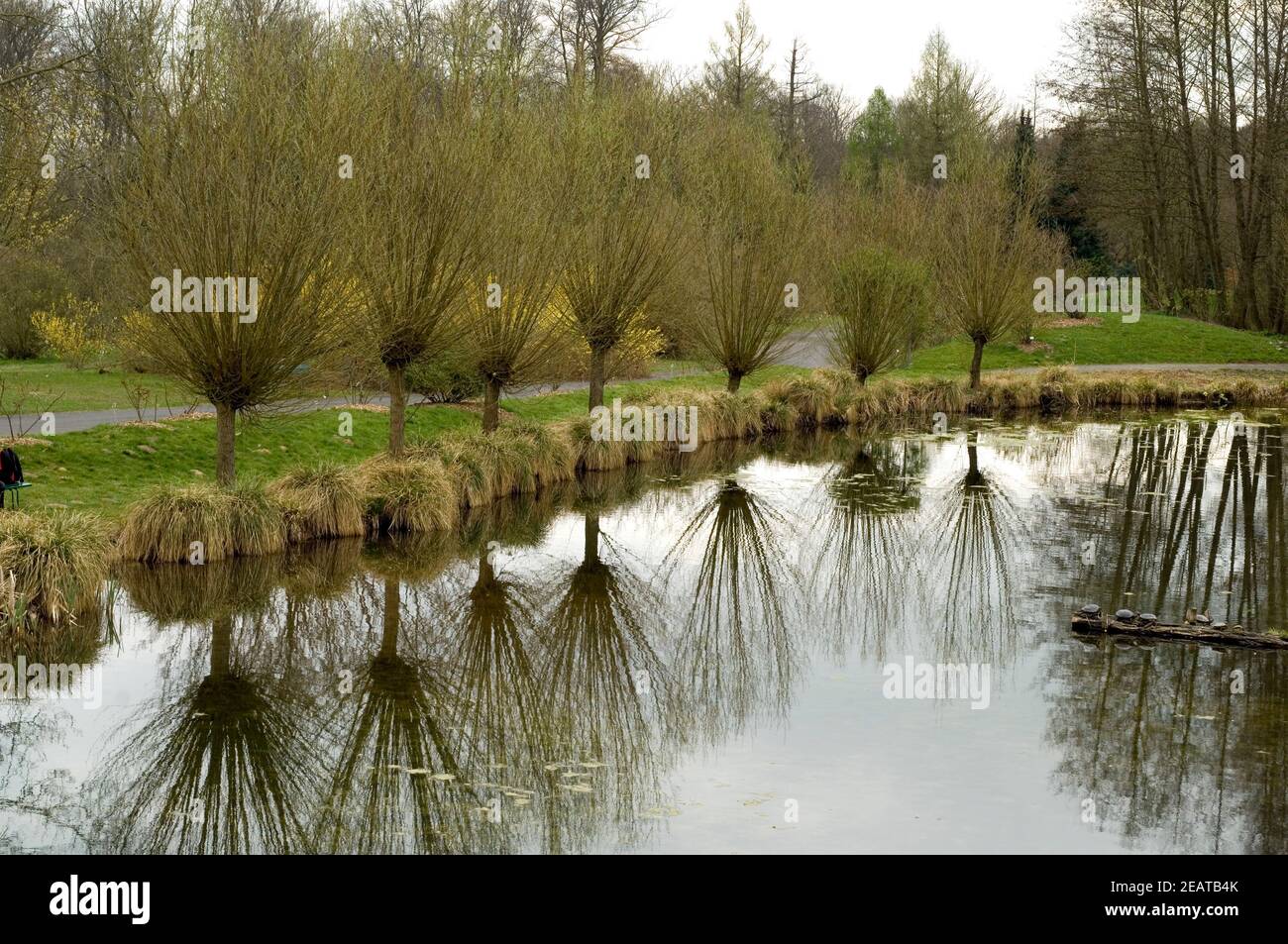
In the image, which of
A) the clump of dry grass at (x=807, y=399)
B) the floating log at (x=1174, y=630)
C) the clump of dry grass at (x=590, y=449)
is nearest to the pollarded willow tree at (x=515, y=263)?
the clump of dry grass at (x=590, y=449)

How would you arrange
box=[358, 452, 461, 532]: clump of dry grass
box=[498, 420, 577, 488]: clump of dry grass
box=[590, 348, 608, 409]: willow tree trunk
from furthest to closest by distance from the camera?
box=[590, 348, 608, 409]: willow tree trunk
box=[498, 420, 577, 488]: clump of dry grass
box=[358, 452, 461, 532]: clump of dry grass

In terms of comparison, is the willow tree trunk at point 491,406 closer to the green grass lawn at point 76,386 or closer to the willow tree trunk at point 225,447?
the green grass lawn at point 76,386

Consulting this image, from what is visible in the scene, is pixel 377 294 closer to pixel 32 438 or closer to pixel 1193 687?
pixel 32 438

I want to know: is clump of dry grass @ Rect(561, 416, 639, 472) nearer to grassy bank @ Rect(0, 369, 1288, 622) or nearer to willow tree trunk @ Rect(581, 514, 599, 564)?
grassy bank @ Rect(0, 369, 1288, 622)

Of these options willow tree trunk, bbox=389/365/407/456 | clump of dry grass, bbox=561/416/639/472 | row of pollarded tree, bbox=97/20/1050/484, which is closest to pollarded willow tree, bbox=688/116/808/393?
row of pollarded tree, bbox=97/20/1050/484

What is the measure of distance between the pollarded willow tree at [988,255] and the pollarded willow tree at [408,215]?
17.1 metres

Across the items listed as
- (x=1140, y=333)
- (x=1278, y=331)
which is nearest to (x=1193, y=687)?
(x=1140, y=333)

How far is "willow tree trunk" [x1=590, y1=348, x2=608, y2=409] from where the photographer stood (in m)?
23.7

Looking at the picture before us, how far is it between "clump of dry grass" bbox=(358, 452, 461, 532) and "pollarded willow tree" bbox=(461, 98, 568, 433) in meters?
2.19

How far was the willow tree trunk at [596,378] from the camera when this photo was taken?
23.7 m

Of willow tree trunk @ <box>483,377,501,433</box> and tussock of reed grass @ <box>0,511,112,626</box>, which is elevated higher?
willow tree trunk @ <box>483,377,501,433</box>

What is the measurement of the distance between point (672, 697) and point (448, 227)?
8642mm
